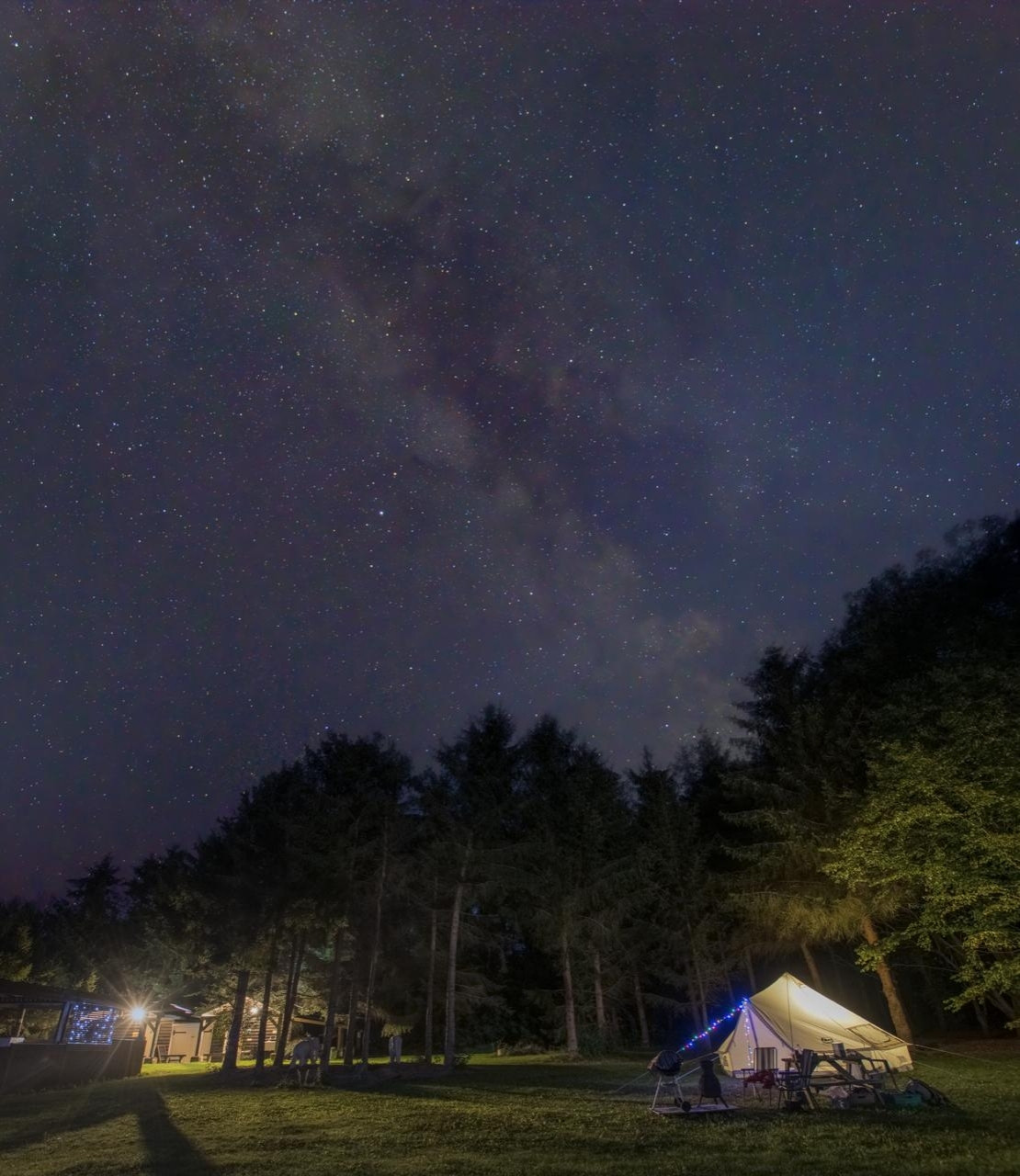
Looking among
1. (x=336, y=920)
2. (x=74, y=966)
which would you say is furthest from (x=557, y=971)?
(x=74, y=966)

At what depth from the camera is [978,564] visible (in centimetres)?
2789

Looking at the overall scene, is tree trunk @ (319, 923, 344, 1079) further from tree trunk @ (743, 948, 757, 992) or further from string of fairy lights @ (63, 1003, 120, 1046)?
tree trunk @ (743, 948, 757, 992)

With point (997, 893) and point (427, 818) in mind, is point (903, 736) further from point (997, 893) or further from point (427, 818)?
point (427, 818)

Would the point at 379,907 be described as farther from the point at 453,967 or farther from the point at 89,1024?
the point at 89,1024

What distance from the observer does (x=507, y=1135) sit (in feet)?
38.1

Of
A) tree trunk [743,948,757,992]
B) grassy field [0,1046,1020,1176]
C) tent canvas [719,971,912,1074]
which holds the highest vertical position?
tree trunk [743,948,757,992]

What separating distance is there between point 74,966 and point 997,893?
232 feet

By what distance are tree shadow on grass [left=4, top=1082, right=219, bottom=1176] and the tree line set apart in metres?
6.59

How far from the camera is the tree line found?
2019cm

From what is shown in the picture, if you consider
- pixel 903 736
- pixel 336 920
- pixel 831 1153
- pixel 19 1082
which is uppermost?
pixel 903 736

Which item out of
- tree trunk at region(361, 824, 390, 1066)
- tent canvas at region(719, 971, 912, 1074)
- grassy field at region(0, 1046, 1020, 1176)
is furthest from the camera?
tree trunk at region(361, 824, 390, 1066)

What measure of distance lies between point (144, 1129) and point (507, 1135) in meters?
7.41

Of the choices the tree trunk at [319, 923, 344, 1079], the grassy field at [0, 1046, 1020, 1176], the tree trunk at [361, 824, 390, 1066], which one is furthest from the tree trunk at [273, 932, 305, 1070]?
the grassy field at [0, 1046, 1020, 1176]

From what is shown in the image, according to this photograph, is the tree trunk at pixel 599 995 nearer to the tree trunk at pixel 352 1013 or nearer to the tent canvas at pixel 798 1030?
the tree trunk at pixel 352 1013
